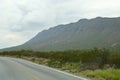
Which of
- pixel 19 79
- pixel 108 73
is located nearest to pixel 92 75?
pixel 108 73

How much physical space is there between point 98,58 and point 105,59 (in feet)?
3.25

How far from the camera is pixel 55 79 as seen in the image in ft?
64.0

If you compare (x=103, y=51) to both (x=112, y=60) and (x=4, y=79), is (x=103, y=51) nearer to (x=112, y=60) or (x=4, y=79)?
(x=112, y=60)

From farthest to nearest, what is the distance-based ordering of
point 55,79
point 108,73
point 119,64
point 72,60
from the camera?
point 72,60 < point 119,64 < point 108,73 < point 55,79

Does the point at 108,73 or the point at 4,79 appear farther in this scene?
the point at 108,73

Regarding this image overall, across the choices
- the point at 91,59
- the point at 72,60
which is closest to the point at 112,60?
the point at 91,59

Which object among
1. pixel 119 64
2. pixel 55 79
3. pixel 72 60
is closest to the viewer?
pixel 55 79

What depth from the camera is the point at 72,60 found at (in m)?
37.2

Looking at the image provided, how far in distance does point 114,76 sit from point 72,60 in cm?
1728

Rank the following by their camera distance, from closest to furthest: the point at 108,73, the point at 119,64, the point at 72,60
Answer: the point at 108,73 < the point at 119,64 < the point at 72,60

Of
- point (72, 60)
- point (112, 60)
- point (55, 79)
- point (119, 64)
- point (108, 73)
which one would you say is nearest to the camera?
point (55, 79)

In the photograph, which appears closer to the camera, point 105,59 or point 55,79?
point 55,79

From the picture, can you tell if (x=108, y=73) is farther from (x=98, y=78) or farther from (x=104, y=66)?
(x=104, y=66)

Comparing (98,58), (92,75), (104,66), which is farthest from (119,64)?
(92,75)
